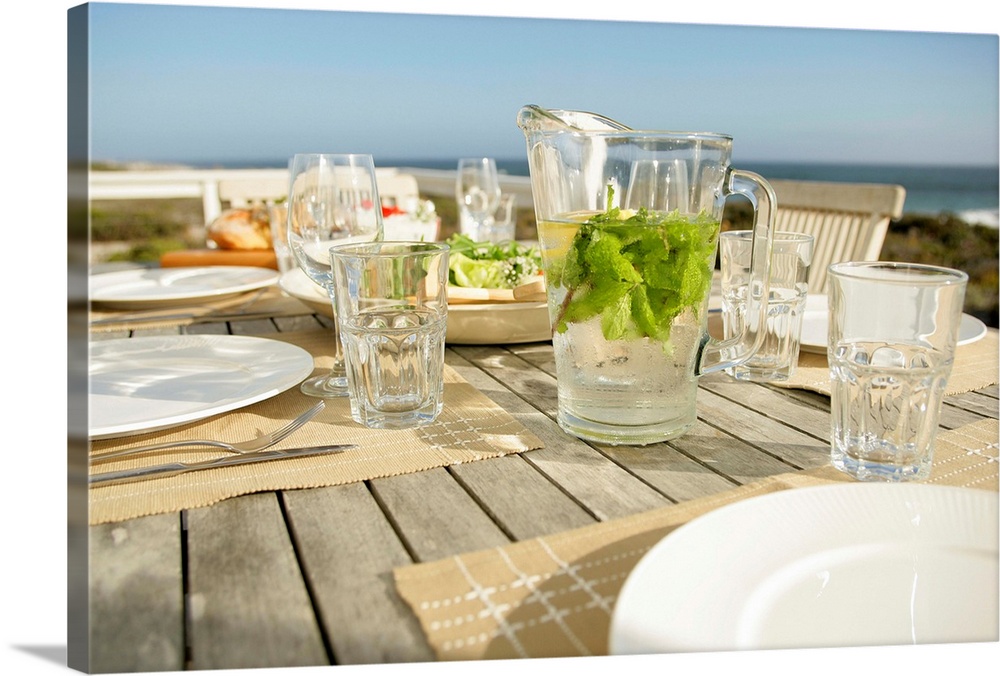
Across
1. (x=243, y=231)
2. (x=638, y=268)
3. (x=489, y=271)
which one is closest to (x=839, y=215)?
(x=489, y=271)

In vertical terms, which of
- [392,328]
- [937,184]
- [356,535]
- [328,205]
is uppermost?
[937,184]

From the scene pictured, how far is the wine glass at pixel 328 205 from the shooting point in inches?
33.2

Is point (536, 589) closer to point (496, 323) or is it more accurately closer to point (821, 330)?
point (496, 323)

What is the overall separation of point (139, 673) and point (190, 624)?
0.10 ft

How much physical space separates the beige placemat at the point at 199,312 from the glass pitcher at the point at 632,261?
72cm

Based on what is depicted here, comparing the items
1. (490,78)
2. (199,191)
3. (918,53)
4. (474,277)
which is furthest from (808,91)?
(474,277)

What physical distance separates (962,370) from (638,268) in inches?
19.7

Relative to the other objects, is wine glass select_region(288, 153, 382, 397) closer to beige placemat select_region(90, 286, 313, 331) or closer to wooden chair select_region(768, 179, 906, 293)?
beige placemat select_region(90, 286, 313, 331)

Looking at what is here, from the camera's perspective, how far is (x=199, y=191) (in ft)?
12.1

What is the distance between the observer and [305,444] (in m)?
0.64

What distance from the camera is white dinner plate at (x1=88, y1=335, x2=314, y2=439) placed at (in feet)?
2.15

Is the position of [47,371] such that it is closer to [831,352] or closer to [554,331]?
[554,331]

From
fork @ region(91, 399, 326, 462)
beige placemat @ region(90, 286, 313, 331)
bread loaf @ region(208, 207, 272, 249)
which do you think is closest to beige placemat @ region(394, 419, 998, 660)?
fork @ region(91, 399, 326, 462)

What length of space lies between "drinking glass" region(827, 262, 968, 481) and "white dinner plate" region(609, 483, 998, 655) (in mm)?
97
